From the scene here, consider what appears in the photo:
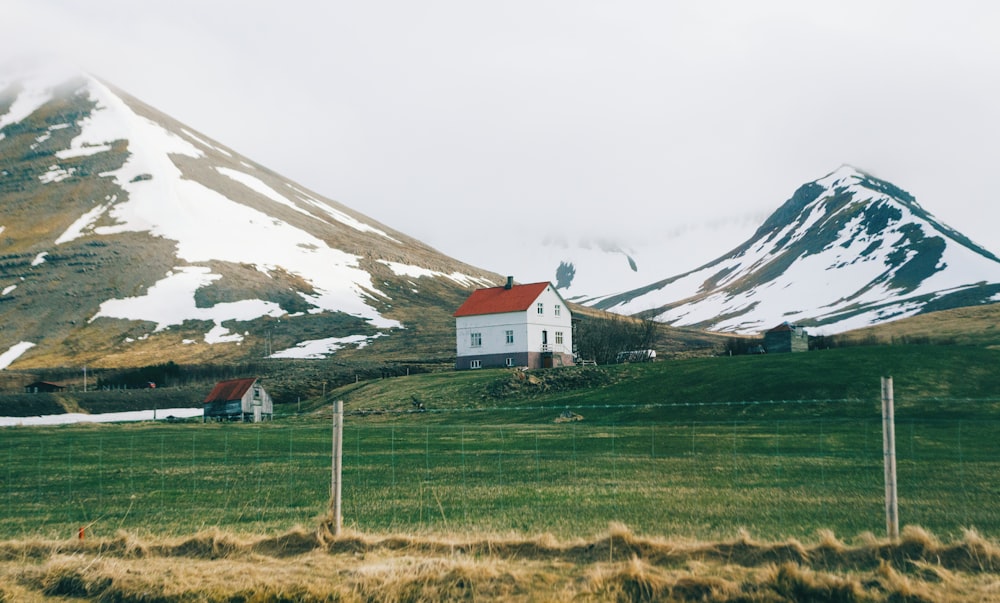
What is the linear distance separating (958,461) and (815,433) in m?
8.51

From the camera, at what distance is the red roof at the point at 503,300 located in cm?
8794

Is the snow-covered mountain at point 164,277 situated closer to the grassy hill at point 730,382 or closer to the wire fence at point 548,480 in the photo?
the grassy hill at point 730,382

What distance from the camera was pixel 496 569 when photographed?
36.1 ft

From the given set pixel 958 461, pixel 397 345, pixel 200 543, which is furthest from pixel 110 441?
pixel 397 345

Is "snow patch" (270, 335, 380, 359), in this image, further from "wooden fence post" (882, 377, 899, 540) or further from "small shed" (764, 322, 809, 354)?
"wooden fence post" (882, 377, 899, 540)

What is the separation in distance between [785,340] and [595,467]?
62442 mm

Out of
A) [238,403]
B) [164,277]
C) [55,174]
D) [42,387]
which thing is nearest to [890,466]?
[238,403]

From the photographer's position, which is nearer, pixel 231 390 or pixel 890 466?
pixel 890 466

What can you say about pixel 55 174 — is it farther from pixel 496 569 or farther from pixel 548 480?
pixel 496 569

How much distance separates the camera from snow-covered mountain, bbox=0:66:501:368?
132500mm

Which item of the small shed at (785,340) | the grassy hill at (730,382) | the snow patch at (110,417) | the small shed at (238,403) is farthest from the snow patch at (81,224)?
the small shed at (785,340)

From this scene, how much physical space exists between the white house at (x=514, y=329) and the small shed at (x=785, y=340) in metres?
21.6

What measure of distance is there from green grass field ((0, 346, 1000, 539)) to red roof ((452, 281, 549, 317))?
3212 cm

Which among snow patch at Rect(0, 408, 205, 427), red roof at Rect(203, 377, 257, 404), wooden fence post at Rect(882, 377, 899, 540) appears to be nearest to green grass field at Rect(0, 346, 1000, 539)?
wooden fence post at Rect(882, 377, 899, 540)
